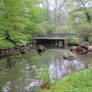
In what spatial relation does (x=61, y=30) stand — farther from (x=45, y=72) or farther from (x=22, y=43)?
(x=45, y=72)

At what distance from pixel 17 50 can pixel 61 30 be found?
827 inches

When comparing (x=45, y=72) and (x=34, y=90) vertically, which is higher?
(x=45, y=72)

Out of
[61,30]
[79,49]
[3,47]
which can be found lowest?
[79,49]

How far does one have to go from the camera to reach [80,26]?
59.7 ft

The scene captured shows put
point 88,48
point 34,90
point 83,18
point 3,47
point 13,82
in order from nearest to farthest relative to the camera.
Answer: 1. point 34,90
2. point 13,82
3. point 3,47
4. point 88,48
5. point 83,18

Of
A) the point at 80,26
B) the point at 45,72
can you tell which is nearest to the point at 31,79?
the point at 45,72

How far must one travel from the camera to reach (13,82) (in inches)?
186

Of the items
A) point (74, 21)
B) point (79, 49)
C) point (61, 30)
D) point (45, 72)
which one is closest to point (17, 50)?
point (79, 49)

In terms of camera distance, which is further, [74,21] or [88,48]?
[74,21]

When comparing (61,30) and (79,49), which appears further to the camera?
(61,30)

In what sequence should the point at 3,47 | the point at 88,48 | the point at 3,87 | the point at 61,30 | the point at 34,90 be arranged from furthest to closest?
the point at 61,30
the point at 88,48
the point at 3,47
the point at 3,87
the point at 34,90

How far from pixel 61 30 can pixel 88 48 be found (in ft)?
60.4

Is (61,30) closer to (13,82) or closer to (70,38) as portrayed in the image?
(70,38)

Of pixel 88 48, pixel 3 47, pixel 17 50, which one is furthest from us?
pixel 88 48
